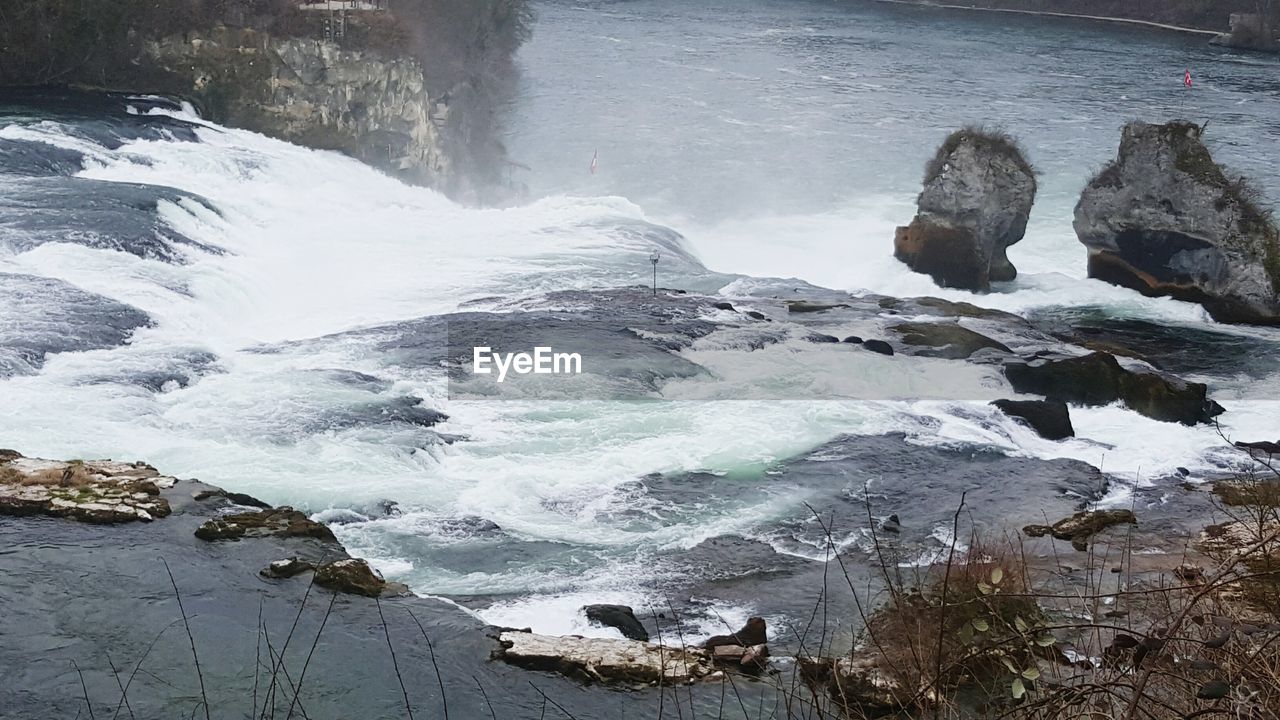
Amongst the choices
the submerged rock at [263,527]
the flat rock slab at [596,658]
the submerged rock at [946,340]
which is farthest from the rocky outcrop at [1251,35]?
the flat rock slab at [596,658]

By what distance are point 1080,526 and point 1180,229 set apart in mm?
19077

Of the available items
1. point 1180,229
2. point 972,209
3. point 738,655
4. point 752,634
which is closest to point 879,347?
point 972,209

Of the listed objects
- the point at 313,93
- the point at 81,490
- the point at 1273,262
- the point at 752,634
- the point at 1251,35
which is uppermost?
the point at 1251,35

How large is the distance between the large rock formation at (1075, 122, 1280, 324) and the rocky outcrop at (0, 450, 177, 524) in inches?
1022

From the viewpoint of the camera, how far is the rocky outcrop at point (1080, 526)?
16.1 metres

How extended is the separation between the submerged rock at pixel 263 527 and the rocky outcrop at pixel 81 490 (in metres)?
0.73

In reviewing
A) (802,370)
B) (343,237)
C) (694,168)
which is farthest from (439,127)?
(802,370)

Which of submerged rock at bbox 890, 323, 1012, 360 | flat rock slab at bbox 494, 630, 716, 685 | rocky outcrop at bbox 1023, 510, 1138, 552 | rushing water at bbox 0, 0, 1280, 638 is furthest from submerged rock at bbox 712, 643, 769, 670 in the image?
submerged rock at bbox 890, 323, 1012, 360

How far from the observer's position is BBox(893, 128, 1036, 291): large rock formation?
112 ft

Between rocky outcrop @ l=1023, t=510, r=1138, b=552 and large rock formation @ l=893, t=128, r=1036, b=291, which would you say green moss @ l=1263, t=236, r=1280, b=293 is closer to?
large rock formation @ l=893, t=128, r=1036, b=291

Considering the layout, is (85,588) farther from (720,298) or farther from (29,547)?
(720,298)

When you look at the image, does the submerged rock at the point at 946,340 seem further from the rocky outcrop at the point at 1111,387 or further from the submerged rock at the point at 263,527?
the submerged rock at the point at 263,527

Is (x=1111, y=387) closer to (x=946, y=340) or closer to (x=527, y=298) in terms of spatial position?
(x=946, y=340)

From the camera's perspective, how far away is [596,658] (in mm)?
10938
